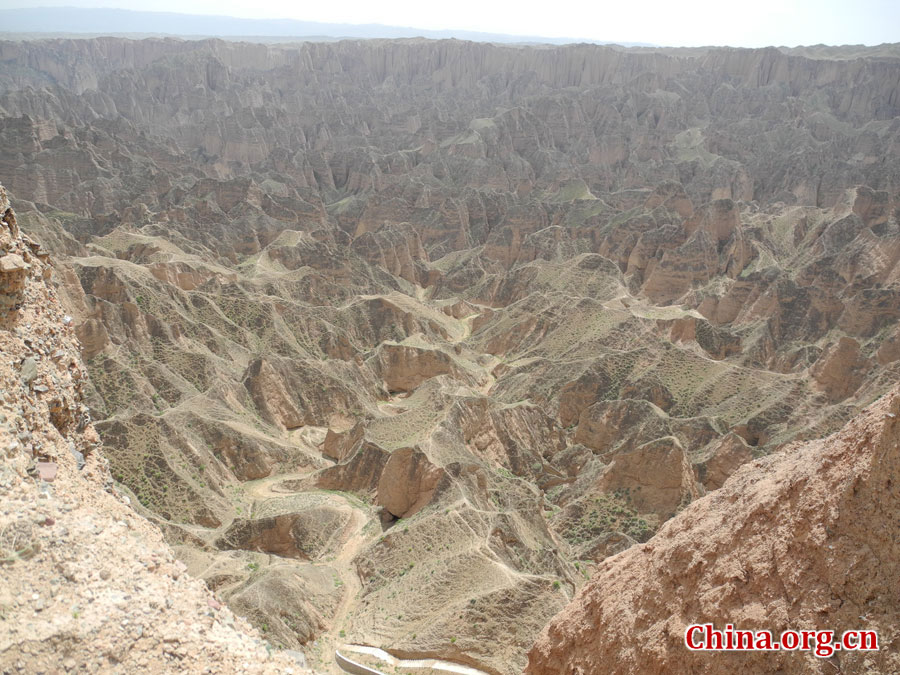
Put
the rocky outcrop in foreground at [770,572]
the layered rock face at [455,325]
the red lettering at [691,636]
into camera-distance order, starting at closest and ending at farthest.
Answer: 1. the rocky outcrop in foreground at [770,572]
2. the red lettering at [691,636]
3. the layered rock face at [455,325]

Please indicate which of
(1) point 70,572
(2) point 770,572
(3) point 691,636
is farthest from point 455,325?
(1) point 70,572

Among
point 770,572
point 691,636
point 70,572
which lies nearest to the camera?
point 70,572

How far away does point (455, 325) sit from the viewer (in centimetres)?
6116

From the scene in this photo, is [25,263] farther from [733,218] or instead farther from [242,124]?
[242,124]

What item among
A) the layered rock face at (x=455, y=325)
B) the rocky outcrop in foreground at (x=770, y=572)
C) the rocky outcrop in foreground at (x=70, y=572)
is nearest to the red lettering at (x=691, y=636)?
the rocky outcrop in foreground at (x=770, y=572)

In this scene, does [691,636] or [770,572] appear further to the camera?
[691,636]

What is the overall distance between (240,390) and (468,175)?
65496 millimetres

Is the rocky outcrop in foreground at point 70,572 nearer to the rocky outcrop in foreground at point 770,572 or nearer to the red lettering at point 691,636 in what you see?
the red lettering at point 691,636

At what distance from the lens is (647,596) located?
12.8 m

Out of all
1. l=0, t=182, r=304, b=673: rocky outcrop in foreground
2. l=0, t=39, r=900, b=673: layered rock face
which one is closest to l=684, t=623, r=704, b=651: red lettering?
l=0, t=182, r=304, b=673: rocky outcrop in foreground

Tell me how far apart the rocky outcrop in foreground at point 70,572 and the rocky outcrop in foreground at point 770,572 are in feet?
19.5

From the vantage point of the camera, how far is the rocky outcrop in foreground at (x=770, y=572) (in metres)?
9.88

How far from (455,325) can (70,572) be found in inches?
2096

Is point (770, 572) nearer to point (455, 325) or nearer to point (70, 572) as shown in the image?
point (70, 572)
